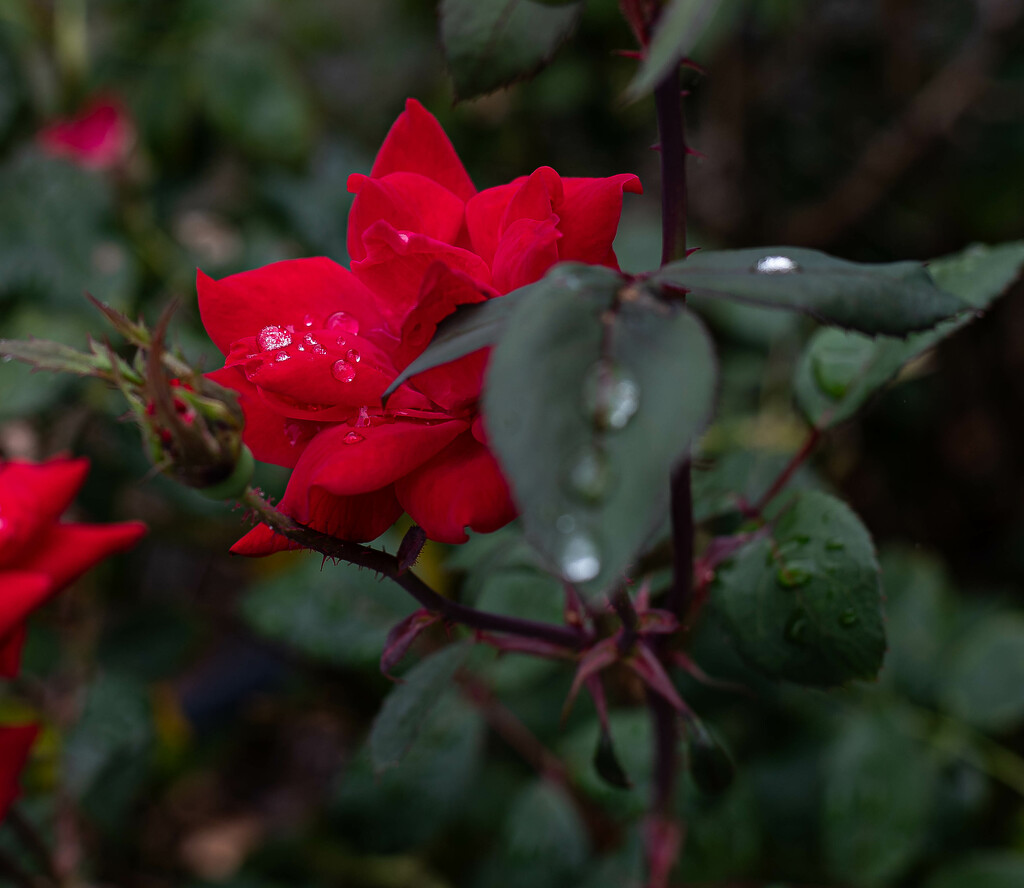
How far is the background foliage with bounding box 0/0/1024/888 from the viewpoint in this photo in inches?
26.1

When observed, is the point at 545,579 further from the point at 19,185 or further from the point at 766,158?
the point at 766,158

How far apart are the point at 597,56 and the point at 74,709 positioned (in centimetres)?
111

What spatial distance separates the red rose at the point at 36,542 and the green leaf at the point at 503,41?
276mm

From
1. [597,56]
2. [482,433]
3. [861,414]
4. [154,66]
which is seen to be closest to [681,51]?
[482,433]

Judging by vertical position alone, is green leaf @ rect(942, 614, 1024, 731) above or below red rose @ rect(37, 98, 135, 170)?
below

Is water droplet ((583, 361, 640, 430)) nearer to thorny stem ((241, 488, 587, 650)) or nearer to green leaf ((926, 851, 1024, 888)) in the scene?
thorny stem ((241, 488, 587, 650))

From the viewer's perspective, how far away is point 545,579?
595mm

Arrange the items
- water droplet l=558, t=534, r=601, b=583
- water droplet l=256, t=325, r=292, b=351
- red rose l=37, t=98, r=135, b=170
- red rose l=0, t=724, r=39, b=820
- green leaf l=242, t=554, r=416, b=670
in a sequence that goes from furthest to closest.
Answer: red rose l=37, t=98, r=135, b=170
green leaf l=242, t=554, r=416, b=670
red rose l=0, t=724, r=39, b=820
water droplet l=256, t=325, r=292, b=351
water droplet l=558, t=534, r=601, b=583

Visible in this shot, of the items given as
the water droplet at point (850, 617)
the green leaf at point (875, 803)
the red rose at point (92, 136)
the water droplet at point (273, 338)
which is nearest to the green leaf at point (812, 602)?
the water droplet at point (850, 617)

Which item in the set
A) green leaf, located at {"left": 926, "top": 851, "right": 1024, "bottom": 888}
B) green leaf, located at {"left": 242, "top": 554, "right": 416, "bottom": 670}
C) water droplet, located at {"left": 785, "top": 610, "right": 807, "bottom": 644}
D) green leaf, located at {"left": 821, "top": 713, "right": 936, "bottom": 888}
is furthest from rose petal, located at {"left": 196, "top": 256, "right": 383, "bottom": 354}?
green leaf, located at {"left": 926, "top": 851, "right": 1024, "bottom": 888}

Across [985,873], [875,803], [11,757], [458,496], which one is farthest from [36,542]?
[985,873]

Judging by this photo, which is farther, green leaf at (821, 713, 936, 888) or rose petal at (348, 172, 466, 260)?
green leaf at (821, 713, 936, 888)

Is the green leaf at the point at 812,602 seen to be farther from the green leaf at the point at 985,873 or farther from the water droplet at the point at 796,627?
the green leaf at the point at 985,873

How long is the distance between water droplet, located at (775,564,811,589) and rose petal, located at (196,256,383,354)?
222 mm
